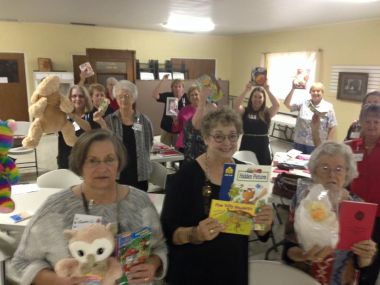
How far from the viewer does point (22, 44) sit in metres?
7.70

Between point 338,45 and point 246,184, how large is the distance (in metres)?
6.63

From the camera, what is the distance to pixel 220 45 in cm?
1006

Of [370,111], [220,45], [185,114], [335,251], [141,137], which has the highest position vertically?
[220,45]

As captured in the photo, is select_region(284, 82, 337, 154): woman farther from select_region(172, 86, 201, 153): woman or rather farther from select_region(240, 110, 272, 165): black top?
select_region(172, 86, 201, 153): woman

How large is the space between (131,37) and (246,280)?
8.21 metres

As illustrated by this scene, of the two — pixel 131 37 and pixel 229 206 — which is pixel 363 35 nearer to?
pixel 131 37

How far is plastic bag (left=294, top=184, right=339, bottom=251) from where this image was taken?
1.28 m

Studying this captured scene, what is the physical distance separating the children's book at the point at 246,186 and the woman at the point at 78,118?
2153mm

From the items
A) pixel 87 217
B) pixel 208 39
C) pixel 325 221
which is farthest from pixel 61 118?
pixel 208 39

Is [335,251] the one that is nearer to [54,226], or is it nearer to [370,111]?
[370,111]

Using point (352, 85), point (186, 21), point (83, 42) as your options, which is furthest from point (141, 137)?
point (83, 42)

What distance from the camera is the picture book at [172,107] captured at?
4.63 m

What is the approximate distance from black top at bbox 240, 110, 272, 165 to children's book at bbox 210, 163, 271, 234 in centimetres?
261

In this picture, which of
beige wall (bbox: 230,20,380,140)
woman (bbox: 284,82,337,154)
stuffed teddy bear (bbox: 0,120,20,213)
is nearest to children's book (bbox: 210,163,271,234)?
stuffed teddy bear (bbox: 0,120,20,213)
